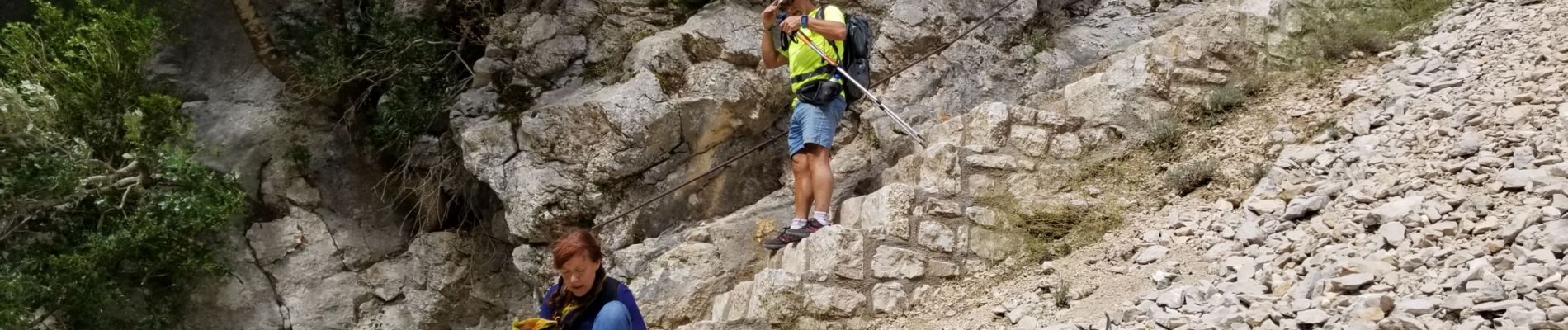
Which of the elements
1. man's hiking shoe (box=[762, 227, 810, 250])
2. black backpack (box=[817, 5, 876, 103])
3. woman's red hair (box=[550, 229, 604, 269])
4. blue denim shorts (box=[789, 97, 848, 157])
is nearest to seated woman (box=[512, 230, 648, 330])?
woman's red hair (box=[550, 229, 604, 269])

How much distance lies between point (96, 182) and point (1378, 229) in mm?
7543

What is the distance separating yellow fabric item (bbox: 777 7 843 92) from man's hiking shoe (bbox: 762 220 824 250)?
2.44 ft

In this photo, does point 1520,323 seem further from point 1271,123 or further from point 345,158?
point 345,158

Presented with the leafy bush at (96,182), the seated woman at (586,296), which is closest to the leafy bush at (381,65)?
the leafy bush at (96,182)

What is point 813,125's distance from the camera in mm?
6727

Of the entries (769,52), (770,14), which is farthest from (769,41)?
(770,14)

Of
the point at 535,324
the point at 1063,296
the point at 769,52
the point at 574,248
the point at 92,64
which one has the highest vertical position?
the point at 574,248

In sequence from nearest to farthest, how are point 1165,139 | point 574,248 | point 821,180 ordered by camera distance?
point 574,248
point 821,180
point 1165,139

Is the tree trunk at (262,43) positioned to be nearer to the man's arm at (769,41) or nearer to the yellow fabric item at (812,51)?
the man's arm at (769,41)

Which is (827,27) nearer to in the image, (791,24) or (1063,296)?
(791,24)

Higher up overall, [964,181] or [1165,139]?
[1165,139]

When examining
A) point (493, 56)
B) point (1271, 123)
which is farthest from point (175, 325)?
point (1271, 123)

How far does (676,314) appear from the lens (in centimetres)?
664

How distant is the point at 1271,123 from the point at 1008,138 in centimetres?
139
